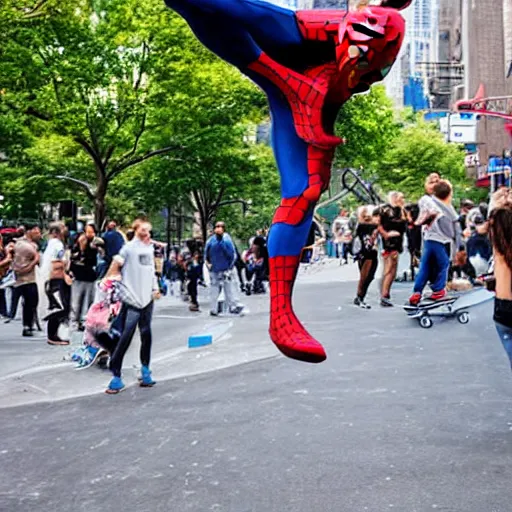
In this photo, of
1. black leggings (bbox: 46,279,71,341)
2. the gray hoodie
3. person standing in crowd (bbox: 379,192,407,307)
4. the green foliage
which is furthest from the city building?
the gray hoodie

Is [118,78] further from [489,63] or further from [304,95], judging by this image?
[304,95]

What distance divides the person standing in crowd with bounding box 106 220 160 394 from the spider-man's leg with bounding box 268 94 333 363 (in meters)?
6.71

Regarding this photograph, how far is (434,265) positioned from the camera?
7.78m

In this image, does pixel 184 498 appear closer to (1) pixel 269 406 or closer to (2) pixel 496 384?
(1) pixel 269 406

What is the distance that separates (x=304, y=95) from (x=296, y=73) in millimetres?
75

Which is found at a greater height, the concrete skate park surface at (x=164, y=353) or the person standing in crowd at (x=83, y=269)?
the person standing in crowd at (x=83, y=269)

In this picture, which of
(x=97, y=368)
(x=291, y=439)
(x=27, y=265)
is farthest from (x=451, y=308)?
(x=27, y=265)

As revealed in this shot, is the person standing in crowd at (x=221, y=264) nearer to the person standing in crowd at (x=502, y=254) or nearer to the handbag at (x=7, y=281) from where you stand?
the handbag at (x=7, y=281)

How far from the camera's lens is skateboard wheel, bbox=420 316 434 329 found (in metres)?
11.0

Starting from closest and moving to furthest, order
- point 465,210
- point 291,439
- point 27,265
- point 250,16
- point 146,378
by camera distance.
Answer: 1. point 250,16
2. point 291,439
3. point 465,210
4. point 146,378
5. point 27,265

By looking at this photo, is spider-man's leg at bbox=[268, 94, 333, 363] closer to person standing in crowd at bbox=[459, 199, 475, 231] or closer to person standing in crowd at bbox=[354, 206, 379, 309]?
person standing in crowd at bbox=[459, 199, 475, 231]

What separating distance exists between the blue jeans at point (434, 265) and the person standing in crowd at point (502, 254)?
1451 mm

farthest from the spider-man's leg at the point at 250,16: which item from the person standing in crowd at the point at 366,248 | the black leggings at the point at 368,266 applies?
the black leggings at the point at 368,266

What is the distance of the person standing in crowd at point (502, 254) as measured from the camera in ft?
18.5
